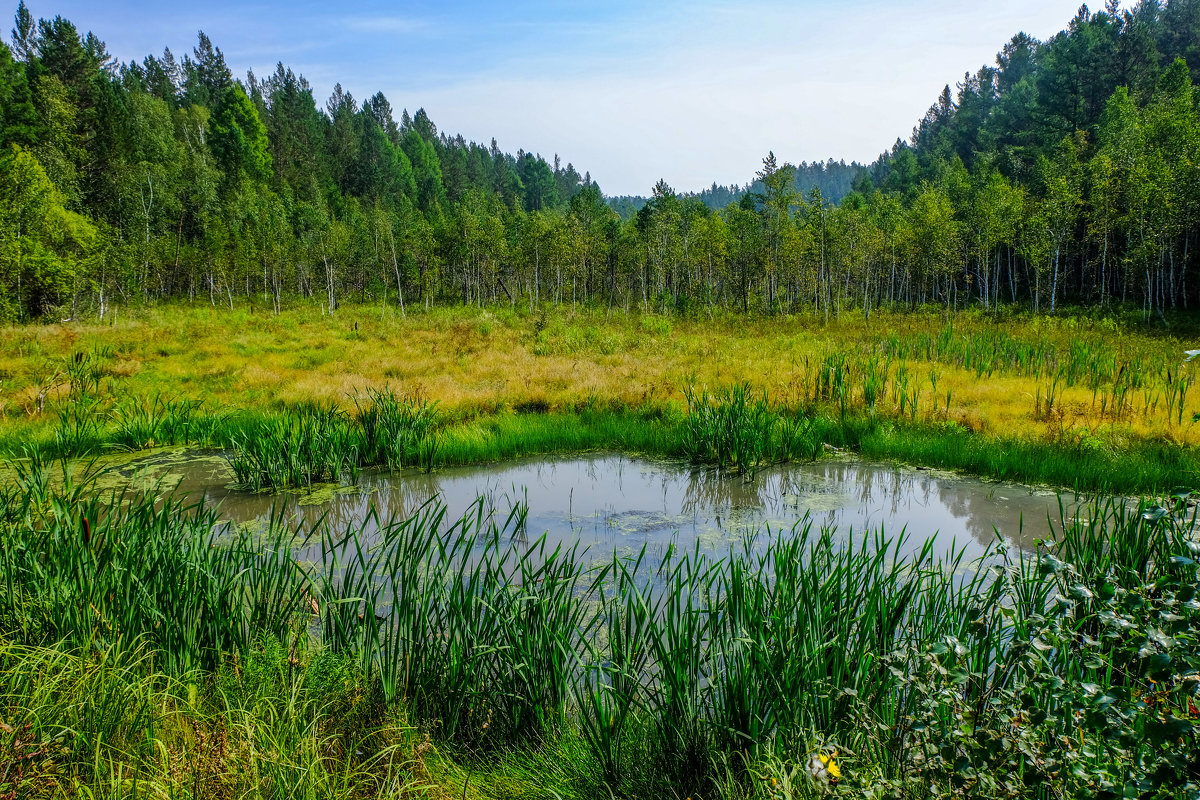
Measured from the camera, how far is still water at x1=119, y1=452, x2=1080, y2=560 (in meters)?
7.15

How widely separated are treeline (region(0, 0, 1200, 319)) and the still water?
30885 millimetres

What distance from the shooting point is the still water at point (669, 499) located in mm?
7148

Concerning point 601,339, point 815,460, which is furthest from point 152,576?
point 601,339

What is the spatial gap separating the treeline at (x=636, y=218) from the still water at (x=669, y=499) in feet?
101

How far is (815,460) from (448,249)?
54610 mm

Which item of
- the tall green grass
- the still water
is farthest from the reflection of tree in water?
the tall green grass

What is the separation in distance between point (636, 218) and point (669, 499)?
5171 cm

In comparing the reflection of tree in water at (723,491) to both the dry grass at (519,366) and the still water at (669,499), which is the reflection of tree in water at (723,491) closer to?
the still water at (669,499)

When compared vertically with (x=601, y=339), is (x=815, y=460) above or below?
below

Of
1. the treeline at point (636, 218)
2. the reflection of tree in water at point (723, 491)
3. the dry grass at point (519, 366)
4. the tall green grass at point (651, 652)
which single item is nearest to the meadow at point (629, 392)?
the dry grass at point (519, 366)

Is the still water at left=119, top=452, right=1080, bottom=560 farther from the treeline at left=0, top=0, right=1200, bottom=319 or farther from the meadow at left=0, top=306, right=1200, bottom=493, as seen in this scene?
the treeline at left=0, top=0, right=1200, bottom=319

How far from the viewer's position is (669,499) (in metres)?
8.52

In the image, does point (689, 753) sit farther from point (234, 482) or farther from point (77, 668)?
point (234, 482)

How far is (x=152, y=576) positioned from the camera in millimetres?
3707
